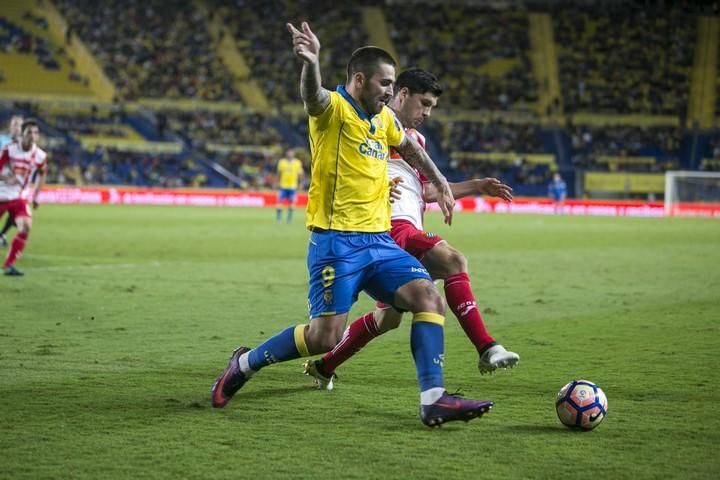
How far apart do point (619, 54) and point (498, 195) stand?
55.5 m

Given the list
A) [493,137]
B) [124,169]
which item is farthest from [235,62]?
[493,137]

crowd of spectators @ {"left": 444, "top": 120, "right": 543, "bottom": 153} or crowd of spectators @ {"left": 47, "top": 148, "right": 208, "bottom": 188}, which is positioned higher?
crowd of spectators @ {"left": 444, "top": 120, "right": 543, "bottom": 153}

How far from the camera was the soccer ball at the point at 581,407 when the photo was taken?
17.9 ft

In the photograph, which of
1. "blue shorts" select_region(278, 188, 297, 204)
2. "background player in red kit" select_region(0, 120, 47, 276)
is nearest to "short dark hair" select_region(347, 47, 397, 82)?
"background player in red kit" select_region(0, 120, 47, 276)

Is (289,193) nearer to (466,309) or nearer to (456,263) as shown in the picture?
(456,263)

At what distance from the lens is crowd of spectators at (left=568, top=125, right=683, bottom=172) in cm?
5219

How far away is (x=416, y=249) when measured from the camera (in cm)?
673

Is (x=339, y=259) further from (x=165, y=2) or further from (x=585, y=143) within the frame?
(x=165, y=2)

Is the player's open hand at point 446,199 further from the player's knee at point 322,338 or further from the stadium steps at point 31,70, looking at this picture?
the stadium steps at point 31,70

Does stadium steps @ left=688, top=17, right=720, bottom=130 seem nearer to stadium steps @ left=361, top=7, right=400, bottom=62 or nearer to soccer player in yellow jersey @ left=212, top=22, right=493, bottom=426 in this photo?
stadium steps @ left=361, top=7, right=400, bottom=62

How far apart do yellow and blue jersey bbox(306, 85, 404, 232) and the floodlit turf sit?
1.16m

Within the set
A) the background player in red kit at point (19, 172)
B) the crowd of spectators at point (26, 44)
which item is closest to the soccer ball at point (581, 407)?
the background player in red kit at point (19, 172)

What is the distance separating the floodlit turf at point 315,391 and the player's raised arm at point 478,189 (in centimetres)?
131

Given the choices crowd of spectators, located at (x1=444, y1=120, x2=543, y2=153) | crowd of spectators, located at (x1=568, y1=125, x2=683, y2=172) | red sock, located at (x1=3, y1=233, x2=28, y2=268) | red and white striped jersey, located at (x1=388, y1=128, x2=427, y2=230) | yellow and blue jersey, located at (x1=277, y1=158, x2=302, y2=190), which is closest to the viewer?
red and white striped jersey, located at (x1=388, y1=128, x2=427, y2=230)
